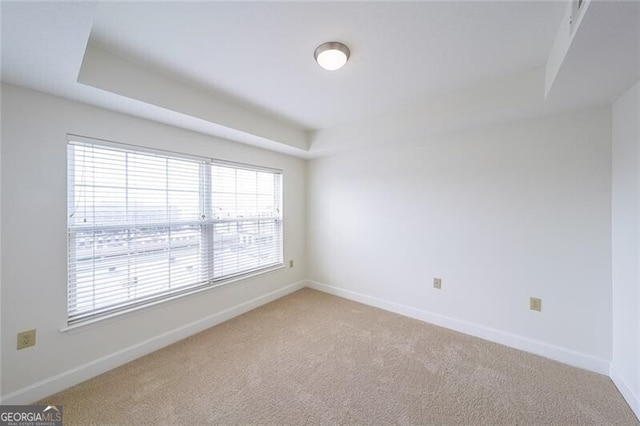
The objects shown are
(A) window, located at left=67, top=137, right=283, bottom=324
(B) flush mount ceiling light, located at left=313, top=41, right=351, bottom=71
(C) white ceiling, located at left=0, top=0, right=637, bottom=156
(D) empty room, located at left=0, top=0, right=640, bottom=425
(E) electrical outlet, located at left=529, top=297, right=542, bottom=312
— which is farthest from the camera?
(E) electrical outlet, located at left=529, top=297, right=542, bottom=312

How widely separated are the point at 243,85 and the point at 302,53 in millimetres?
682


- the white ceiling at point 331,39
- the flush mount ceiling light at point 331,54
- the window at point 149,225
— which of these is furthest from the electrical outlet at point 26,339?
the flush mount ceiling light at point 331,54

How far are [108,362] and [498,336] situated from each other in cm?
343

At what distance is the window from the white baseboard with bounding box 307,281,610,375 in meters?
1.72

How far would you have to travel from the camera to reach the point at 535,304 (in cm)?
215

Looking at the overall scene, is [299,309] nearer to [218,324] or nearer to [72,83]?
[218,324]

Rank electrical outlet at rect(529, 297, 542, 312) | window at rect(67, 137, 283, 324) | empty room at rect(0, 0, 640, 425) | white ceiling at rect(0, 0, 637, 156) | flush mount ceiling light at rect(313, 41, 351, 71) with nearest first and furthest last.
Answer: white ceiling at rect(0, 0, 637, 156), empty room at rect(0, 0, 640, 425), flush mount ceiling light at rect(313, 41, 351, 71), window at rect(67, 137, 283, 324), electrical outlet at rect(529, 297, 542, 312)

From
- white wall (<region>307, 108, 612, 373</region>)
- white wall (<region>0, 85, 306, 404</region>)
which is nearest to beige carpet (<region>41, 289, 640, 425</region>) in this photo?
white wall (<region>0, 85, 306, 404</region>)

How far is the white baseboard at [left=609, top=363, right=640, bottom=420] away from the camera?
1507 millimetres

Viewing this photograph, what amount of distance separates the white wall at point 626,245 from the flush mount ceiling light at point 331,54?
6.21 ft

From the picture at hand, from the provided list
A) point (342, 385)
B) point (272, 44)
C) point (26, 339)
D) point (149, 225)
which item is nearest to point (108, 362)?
point (26, 339)

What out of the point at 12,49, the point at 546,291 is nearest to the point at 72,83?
the point at 12,49

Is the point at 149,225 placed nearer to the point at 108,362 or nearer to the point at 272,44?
the point at 108,362

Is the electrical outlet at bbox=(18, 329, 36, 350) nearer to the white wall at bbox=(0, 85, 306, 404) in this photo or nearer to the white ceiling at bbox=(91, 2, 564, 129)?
the white wall at bbox=(0, 85, 306, 404)
